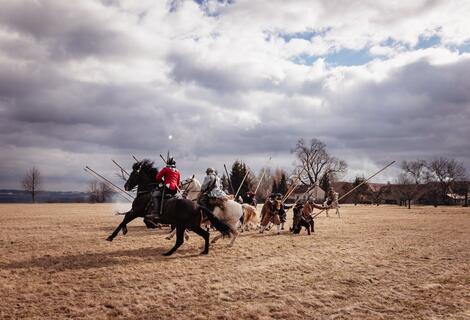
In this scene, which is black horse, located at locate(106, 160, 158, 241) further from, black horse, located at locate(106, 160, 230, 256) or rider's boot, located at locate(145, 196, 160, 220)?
rider's boot, located at locate(145, 196, 160, 220)

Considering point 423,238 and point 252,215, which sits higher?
point 252,215

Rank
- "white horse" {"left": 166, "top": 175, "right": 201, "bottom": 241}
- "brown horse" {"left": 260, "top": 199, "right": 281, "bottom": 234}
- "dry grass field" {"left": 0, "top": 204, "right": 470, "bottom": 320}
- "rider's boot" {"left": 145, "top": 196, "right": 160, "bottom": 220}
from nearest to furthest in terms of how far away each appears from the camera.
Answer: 1. "dry grass field" {"left": 0, "top": 204, "right": 470, "bottom": 320}
2. "rider's boot" {"left": 145, "top": 196, "right": 160, "bottom": 220}
3. "white horse" {"left": 166, "top": 175, "right": 201, "bottom": 241}
4. "brown horse" {"left": 260, "top": 199, "right": 281, "bottom": 234}

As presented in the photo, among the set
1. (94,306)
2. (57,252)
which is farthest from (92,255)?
(94,306)

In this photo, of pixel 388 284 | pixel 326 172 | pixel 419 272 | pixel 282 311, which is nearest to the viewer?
pixel 282 311

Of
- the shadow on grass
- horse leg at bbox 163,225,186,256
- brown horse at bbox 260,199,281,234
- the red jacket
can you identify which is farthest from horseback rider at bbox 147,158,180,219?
brown horse at bbox 260,199,281,234

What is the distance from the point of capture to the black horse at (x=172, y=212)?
11.1 meters

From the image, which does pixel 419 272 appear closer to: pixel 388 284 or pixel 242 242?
pixel 388 284

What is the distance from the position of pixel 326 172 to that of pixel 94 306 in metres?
71.0

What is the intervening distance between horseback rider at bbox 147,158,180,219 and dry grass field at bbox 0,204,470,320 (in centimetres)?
135

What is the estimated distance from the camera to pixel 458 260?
10.6 m

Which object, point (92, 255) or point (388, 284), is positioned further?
point (92, 255)

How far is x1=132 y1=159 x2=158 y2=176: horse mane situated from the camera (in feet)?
39.9

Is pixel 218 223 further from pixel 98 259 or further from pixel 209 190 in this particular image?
pixel 98 259

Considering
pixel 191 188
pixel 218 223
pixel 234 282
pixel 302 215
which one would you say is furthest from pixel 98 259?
pixel 302 215
